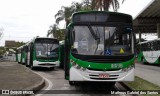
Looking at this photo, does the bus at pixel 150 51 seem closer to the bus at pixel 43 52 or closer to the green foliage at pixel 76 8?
the green foliage at pixel 76 8

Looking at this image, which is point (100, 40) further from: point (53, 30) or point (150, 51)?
point (53, 30)

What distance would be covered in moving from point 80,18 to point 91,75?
2.34m

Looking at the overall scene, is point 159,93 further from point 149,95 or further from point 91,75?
point 91,75

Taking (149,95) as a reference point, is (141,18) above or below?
above

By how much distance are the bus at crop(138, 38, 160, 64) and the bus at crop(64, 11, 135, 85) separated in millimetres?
22155

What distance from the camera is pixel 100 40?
13000 millimetres

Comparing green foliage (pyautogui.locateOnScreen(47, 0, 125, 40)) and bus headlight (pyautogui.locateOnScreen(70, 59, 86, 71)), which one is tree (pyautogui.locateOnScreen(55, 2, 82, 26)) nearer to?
green foliage (pyautogui.locateOnScreen(47, 0, 125, 40))

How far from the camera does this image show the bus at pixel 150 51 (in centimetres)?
3522

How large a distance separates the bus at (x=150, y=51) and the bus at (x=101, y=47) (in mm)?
22155

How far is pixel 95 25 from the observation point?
13.2 m

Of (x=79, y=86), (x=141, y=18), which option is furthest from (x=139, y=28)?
(x=79, y=86)

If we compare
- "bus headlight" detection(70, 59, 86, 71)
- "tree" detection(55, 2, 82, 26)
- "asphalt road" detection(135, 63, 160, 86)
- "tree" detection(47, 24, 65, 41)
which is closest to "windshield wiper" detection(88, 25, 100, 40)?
"bus headlight" detection(70, 59, 86, 71)

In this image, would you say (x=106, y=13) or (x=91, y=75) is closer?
(x=91, y=75)

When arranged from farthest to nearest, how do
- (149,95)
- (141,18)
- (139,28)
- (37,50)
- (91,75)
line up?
(139,28)
(141,18)
(37,50)
(91,75)
(149,95)
